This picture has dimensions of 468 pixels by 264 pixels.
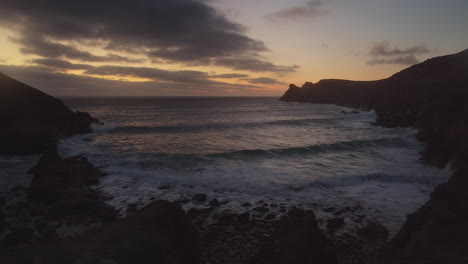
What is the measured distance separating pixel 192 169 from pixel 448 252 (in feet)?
Answer: 50.4

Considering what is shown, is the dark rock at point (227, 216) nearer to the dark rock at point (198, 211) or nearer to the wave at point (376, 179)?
the dark rock at point (198, 211)

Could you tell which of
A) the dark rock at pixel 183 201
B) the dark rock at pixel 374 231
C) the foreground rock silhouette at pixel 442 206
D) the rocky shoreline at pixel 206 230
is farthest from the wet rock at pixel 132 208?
the foreground rock silhouette at pixel 442 206

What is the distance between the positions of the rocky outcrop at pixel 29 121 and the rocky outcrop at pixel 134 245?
21.5 metres

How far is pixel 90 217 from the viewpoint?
1055cm

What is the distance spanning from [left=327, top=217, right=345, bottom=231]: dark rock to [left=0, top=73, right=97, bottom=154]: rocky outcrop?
25152mm

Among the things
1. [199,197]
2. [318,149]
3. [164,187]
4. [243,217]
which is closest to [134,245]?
[243,217]

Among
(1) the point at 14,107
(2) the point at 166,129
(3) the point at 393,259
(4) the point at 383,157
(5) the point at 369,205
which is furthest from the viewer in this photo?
(2) the point at 166,129

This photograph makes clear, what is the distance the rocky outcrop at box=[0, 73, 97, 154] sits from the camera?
22156 millimetres

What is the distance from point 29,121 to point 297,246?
3126cm

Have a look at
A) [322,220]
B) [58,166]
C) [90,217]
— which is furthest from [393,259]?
[58,166]

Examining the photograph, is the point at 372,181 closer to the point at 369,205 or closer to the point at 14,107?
the point at 369,205

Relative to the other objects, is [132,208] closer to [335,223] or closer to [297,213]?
[297,213]

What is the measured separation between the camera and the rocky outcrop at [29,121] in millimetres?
22156

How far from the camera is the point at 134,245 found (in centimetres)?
568
